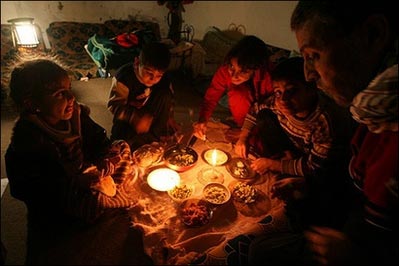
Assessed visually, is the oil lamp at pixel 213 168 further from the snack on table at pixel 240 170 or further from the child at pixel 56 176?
the child at pixel 56 176

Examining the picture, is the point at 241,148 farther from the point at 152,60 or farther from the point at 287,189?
the point at 152,60

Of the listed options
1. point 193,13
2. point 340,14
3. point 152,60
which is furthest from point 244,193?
point 193,13

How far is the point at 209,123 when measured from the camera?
238 centimetres

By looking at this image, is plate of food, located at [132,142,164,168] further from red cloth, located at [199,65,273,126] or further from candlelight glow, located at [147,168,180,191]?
red cloth, located at [199,65,273,126]

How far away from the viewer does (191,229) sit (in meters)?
1.35

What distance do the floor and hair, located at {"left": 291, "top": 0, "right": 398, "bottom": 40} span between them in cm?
119

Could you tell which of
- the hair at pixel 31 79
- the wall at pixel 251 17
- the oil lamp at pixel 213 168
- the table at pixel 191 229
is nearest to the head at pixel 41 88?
the hair at pixel 31 79

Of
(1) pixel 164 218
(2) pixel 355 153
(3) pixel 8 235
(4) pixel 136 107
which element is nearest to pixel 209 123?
(4) pixel 136 107

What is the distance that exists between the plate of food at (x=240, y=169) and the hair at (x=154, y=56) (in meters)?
0.84

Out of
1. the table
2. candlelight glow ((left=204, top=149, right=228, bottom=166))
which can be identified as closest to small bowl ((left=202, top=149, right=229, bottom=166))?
candlelight glow ((left=204, top=149, right=228, bottom=166))

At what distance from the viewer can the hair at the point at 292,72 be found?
5.23 ft

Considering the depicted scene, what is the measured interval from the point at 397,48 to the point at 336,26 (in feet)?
0.66

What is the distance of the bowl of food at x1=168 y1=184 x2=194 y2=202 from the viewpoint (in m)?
1.47

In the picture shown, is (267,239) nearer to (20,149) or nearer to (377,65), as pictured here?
(377,65)
